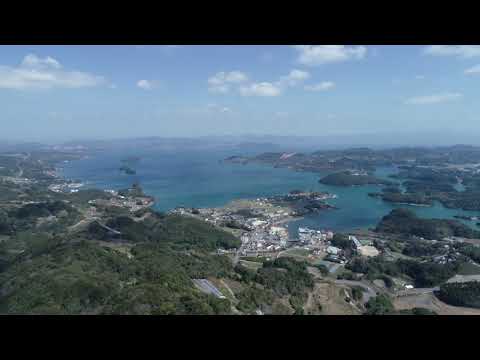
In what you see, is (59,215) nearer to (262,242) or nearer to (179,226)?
(179,226)

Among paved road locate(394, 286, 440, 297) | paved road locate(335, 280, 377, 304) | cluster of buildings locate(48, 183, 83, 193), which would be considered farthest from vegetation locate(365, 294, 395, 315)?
cluster of buildings locate(48, 183, 83, 193)

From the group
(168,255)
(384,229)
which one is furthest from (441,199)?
(168,255)

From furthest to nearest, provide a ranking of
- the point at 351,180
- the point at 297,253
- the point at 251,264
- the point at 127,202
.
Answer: the point at 351,180
the point at 127,202
the point at 297,253
the point at 251,264

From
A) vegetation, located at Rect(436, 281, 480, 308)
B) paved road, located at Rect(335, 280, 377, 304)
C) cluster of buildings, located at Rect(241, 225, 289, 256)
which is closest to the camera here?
vegetation, located at Rect(436, 281, 480, 308)

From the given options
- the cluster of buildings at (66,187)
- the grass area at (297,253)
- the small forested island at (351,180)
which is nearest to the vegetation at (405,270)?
the grass area at (297,253)

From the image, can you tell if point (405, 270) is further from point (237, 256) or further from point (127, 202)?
point (127, 202)

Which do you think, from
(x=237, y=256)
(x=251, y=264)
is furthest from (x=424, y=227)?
(x=237, y=256)

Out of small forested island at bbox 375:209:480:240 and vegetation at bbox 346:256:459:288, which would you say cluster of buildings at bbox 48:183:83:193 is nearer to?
vegetation at bbox 346:256:459:288
